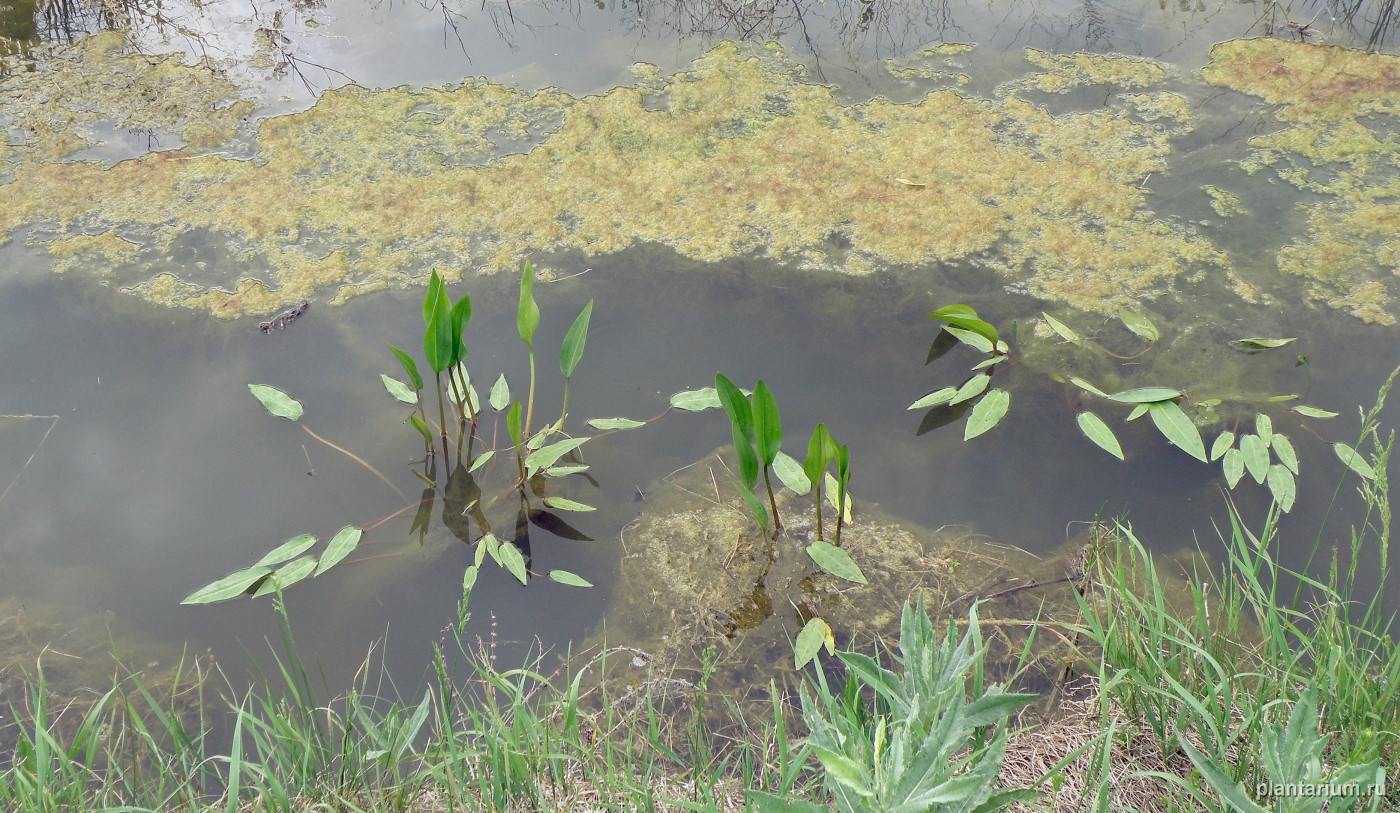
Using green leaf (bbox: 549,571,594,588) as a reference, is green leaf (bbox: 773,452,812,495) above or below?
above

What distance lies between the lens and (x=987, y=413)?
1.69m

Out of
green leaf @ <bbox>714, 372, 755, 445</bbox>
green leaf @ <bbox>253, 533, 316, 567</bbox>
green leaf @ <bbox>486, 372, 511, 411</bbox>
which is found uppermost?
green leaf @ <bbox>714, 372, 755, 445</bbox>

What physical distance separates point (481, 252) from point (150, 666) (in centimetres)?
105

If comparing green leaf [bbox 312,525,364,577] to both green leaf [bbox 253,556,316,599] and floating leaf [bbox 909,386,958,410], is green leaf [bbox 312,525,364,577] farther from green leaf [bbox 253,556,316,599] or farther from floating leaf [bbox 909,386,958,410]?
floating leaf [bbox 909,386,958,410]

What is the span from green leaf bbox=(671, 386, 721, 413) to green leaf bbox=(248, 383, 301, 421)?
69cm

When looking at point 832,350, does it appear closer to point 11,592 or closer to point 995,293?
point 995,293

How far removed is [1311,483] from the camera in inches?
62.0

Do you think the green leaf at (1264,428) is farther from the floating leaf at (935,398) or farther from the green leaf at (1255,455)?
the floating leaf at (935,398)

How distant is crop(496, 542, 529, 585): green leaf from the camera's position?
4.91ft

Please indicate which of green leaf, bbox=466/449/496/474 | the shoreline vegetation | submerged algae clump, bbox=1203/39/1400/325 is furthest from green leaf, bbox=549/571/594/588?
submerged algae clump, bbox=1203/39/1400/325

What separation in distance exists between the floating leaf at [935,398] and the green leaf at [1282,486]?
52cm

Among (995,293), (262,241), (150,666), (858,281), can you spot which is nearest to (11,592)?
(150,666)

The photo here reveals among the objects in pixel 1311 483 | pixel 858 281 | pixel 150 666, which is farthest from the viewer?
pixel 858 281

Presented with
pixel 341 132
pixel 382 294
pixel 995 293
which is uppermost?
pixel 341 132
